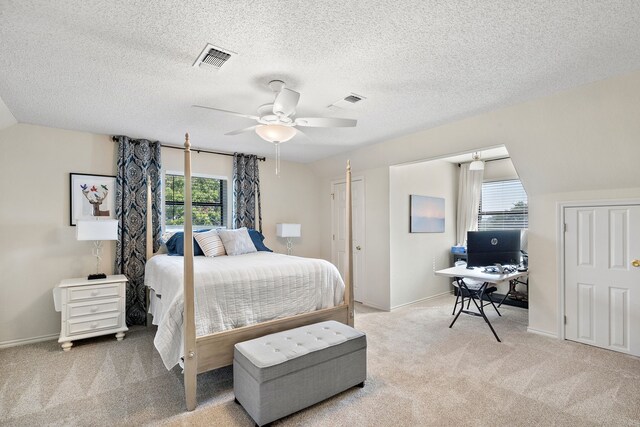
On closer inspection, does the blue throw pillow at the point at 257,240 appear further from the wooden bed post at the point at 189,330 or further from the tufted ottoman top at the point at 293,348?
the wooden bed post at the point at 189,330

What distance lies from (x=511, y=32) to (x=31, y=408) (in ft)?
13.0

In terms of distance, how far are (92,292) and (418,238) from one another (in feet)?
14.4

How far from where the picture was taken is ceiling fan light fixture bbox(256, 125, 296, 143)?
8.41ft

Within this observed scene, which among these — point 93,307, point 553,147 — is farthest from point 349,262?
point 93,307

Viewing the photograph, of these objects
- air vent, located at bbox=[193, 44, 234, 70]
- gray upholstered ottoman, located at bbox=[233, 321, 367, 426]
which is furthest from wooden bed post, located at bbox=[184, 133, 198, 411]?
air vent, located at bbox=[193, 44, 234, 70]

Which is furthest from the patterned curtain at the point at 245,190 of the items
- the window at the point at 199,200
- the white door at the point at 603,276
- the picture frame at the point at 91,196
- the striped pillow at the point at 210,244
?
the white door at the point at 603,276

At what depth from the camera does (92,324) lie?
3.32 metres

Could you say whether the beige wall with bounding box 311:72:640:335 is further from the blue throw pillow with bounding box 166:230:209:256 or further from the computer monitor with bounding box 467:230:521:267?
the blue throw pillow with bounding box 166:230:209:256

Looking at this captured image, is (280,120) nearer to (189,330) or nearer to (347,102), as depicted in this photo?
(347,102)

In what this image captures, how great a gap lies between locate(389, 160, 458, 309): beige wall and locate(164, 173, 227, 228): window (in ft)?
8.61

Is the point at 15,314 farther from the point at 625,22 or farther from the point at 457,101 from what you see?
the point at 625,22

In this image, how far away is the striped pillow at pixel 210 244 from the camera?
12.6ft

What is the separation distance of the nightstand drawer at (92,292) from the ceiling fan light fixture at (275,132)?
8.11ft

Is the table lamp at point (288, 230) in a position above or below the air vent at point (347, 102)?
below
